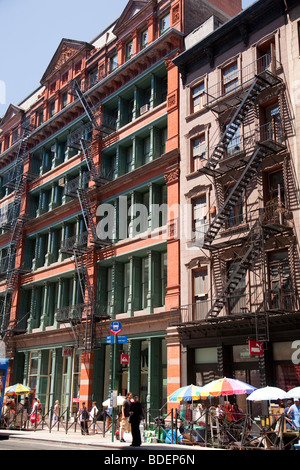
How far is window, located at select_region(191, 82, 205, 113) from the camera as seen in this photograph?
1226 inches

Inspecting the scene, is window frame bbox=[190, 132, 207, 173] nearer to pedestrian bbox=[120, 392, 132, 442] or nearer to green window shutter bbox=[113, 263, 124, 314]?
green window shutter bbox=[113, 263, 124, 314]

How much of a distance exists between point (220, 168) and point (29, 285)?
22.4m

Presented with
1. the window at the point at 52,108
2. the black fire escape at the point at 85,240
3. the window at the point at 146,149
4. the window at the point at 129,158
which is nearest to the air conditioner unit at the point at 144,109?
the window at the point at 146,149

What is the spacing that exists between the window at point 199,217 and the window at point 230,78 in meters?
6.12

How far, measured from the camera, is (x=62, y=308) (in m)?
37.4

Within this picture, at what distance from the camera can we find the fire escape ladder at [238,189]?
82.1 feet

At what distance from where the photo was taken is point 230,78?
2927cm

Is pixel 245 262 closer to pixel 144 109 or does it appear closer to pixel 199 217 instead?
pixel 199 217

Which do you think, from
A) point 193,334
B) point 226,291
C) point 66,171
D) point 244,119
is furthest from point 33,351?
point 244,119

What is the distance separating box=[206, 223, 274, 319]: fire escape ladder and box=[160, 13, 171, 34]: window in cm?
1752

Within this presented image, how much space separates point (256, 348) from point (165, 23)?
23517 millimetres

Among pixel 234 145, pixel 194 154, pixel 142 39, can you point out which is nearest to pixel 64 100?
pixel 142 39

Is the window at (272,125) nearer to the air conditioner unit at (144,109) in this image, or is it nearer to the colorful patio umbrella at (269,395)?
the air conditioner unit at (144,109)

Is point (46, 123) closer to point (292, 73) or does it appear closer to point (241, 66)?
point (241, 66)
